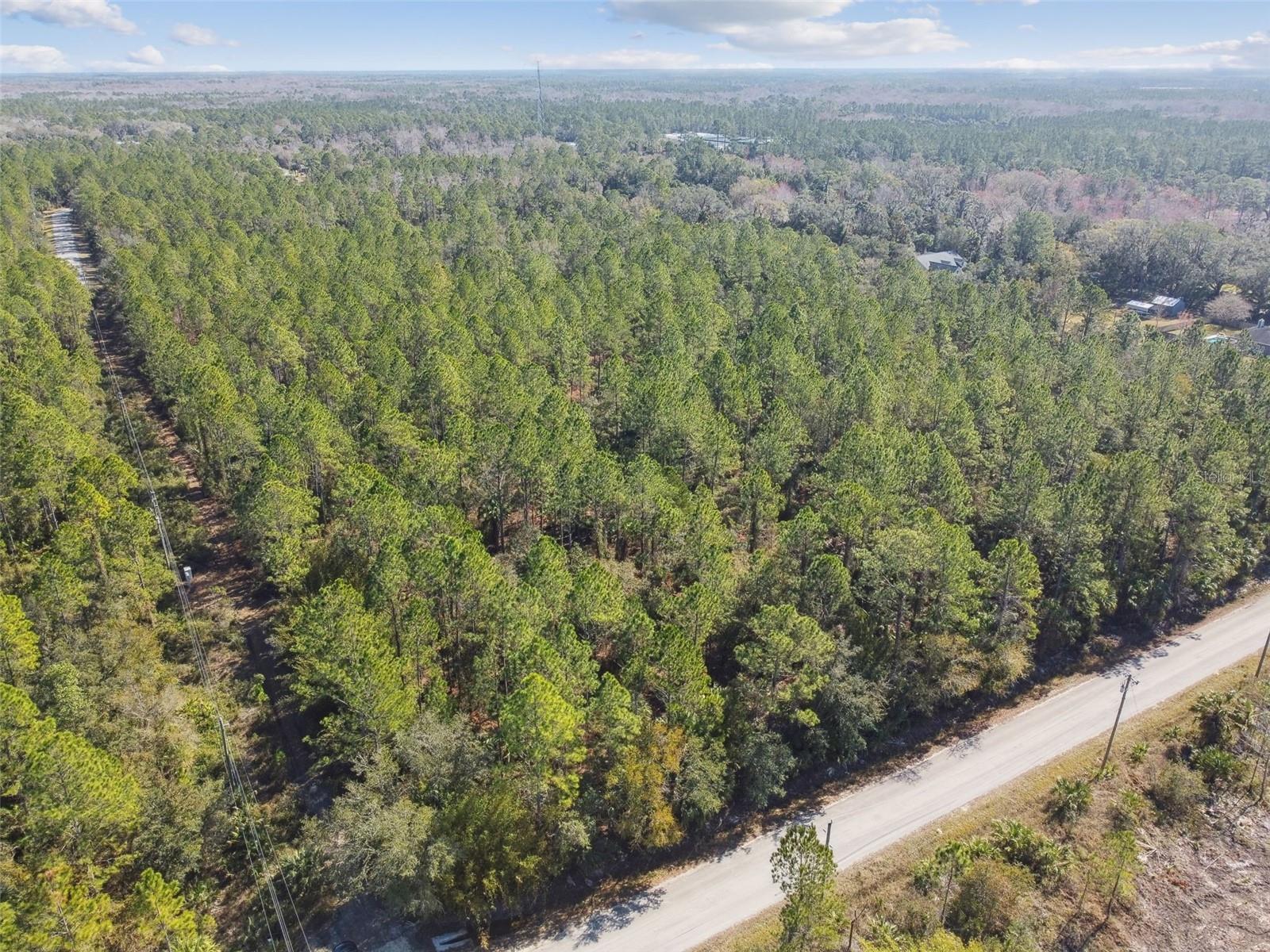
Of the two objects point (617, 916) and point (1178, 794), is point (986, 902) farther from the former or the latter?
point (617, 916)

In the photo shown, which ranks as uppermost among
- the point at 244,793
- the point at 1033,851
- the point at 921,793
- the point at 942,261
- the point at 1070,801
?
the point at 942,261

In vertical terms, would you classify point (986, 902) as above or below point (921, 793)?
above

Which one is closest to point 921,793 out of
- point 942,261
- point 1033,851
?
point 1033,851

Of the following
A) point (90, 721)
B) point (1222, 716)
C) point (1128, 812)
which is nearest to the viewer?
point (90, 721)

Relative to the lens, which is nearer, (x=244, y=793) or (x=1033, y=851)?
(x=1033, y=851)

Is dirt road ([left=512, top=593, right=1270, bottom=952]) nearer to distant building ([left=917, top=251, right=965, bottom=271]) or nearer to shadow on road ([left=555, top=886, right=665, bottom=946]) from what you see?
shadow on road ([left=555, top=886, right=665, bottom=946])

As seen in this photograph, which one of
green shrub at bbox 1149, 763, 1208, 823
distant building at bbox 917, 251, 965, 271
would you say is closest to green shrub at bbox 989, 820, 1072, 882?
green shrub at bbox 1149, 763, 1208, 823

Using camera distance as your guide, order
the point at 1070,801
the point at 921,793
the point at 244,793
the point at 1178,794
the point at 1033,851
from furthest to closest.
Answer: the point at 921,793
the point at 1178,794
the point at 1070,801
the point at 244,793
the point at 1033,851
